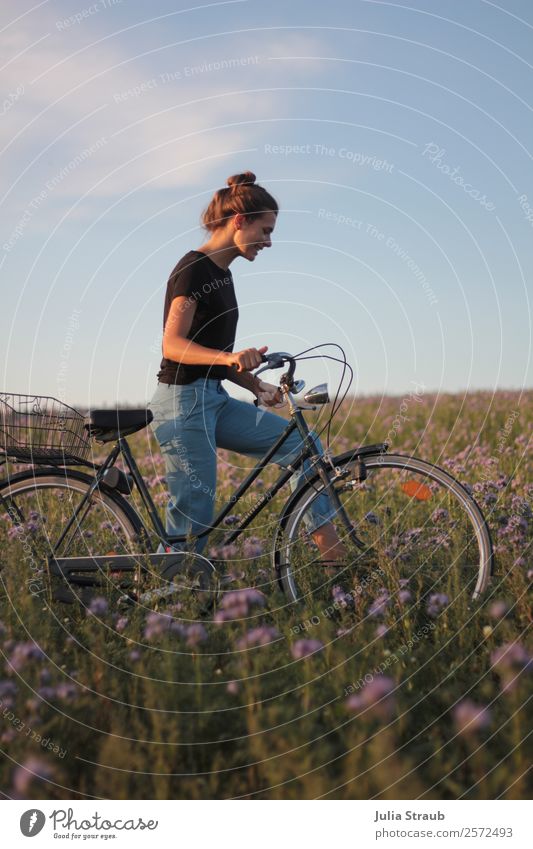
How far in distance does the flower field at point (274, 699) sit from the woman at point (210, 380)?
20.1 inches

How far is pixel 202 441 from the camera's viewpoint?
4.72 m

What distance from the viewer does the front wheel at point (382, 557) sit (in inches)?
169

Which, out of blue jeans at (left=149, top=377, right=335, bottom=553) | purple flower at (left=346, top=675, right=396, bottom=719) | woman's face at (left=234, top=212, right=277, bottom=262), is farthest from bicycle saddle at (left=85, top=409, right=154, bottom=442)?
purple flower at (left=346, top=675, right=396, bottom=719)

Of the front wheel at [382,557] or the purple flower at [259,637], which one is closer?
the purple flower at [259,637]

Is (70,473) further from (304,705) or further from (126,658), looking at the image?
(304,705)

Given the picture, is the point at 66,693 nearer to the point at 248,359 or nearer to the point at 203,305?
the point at 248,359

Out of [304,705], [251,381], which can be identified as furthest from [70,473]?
[304,705]

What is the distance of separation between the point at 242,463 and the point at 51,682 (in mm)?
5959

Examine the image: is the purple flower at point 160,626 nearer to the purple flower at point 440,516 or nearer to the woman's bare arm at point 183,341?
the woman's bare arm at point 183,341

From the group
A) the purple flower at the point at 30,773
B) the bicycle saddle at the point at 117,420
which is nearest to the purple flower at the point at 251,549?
the bicycle saddle at the point at 117,420

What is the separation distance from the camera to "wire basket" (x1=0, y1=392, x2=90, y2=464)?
463 centimetres

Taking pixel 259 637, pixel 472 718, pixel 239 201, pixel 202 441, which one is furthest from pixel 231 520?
pixel 472 718

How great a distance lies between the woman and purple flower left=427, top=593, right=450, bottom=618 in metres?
0.72

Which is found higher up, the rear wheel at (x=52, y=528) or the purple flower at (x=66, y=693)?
the rear wheel at (x=52, y=528)
